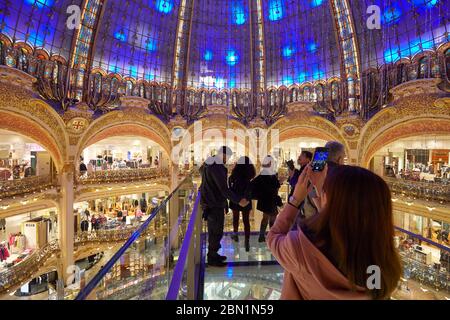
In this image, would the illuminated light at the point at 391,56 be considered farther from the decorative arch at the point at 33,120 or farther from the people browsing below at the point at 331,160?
the decorative arch at the point at 33,120

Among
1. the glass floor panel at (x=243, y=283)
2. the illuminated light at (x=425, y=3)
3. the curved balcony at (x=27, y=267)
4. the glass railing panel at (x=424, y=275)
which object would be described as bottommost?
the curved balcony at (x=27, y=267)

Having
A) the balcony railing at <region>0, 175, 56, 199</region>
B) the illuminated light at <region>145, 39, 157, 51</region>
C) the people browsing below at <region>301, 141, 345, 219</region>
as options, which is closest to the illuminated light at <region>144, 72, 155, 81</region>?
the illuminated light at <region>145, 39, 157, 51</region>

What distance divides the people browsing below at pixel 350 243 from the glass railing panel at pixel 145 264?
980 millimetres

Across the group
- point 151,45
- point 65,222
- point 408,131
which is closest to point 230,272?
point 65,222

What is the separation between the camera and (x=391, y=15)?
15555 millimetres

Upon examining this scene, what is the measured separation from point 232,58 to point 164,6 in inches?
243

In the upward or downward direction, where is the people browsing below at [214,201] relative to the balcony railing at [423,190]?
upward

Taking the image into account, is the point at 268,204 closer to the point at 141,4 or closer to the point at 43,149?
the point at 43,149

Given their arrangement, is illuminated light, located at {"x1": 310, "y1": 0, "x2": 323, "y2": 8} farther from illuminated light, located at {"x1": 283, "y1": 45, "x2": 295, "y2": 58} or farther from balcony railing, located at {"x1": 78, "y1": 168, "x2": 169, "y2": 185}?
balcony railing, located at {"x1": 78, "y1": 168, "x2": 169, "y2": 185}

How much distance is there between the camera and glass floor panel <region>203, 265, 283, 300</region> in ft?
11.8

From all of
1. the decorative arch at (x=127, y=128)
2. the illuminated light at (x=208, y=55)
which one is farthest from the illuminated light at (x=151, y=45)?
the decorative arch at (x=127, y=128)

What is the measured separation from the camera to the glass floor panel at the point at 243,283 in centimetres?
360

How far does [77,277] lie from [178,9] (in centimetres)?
1941
